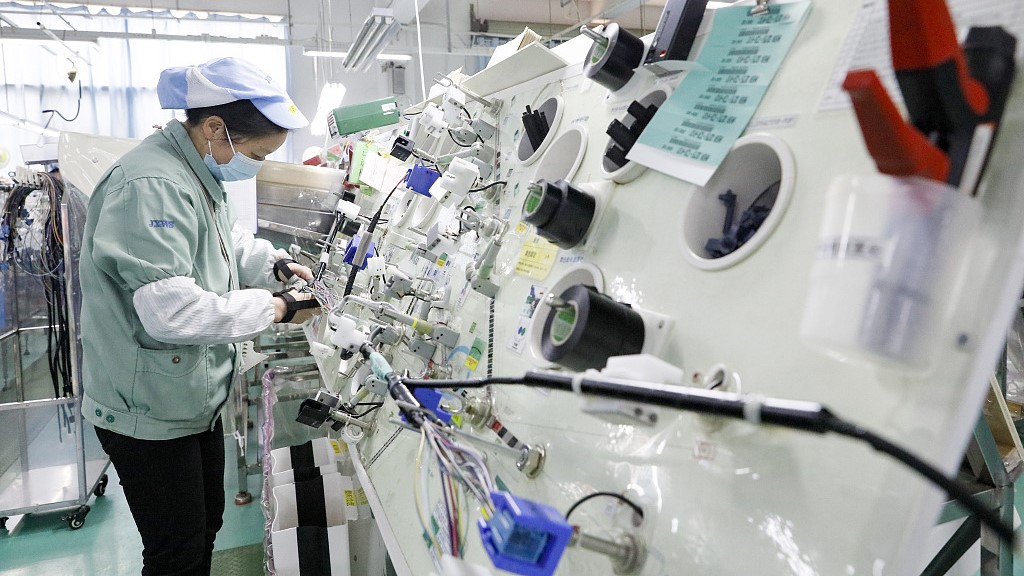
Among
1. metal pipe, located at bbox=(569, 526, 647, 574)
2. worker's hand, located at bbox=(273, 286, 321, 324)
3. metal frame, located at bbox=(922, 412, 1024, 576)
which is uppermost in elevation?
worker's hand, located at bbox=(273, 286, 321, 324)

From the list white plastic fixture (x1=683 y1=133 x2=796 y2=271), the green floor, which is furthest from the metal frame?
the green floor

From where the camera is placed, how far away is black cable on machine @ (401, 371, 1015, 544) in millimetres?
381

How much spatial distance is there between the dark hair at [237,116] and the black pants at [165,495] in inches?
32.9

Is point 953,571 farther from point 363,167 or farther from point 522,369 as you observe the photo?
point 363,167

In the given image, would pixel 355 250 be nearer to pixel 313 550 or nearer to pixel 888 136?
pixel 313 550

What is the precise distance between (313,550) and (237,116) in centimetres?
116

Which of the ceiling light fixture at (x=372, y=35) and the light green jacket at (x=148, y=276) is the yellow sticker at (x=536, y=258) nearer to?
the light green jacket at (x=148, y=276)

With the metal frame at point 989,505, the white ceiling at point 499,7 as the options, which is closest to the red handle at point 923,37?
the metal frame at point 989,505

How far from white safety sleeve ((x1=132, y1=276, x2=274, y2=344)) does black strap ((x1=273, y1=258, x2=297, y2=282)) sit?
0.59 metres

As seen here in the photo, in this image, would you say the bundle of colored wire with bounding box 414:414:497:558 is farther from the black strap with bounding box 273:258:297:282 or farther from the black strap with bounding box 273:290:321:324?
the black strap with bounding box 273:258:297:282

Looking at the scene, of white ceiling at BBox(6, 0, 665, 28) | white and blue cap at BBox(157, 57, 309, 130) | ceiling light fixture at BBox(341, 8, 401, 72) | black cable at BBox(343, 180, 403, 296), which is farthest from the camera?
white ceiling at BBox(6, 0, 665, 28)

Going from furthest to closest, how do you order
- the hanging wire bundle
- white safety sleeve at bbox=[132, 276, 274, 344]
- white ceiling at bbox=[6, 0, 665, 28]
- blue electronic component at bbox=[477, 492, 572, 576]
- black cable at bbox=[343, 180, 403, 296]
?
1. white ceiling at bbox=[6, 0, 665, 28]
2. the hanging wire bundle
3. black cable at bbox=[343, 180, 403, 296]
4. white safety sleeve at bbox=[132, 276, 274, 344]
5. blue electronic component at bbox=[477, 492, 572, 576]

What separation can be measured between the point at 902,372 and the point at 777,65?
44cm

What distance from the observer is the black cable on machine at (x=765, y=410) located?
1.25 ft
